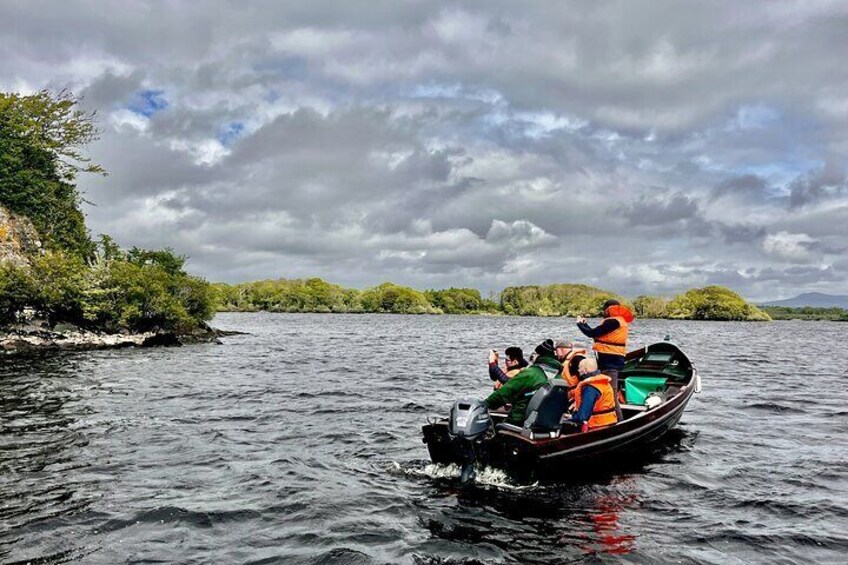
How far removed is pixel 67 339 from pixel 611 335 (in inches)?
1534

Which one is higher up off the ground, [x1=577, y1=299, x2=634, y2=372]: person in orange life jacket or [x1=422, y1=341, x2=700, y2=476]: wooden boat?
[x1=577, y1=299, x2=634, y2=372]: person in orange life jacket

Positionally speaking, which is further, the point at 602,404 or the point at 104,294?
the point at 104,294

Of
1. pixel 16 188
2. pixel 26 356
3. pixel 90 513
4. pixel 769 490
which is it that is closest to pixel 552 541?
pixel 769 490

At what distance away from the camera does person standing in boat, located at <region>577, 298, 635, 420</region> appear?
14.1 meters

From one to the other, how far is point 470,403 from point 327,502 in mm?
3447

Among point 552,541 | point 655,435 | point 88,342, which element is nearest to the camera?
point 552,541

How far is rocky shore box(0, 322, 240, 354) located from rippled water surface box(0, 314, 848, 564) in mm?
16304

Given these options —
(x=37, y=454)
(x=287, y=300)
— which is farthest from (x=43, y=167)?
(x=287, y=300)

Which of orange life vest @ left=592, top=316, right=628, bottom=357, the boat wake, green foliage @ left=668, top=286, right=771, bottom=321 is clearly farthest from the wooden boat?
green foliage @ left=668, top=286, right=771, bottom=321

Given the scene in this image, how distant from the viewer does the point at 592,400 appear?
1248cm

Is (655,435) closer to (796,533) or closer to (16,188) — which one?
(796,533)

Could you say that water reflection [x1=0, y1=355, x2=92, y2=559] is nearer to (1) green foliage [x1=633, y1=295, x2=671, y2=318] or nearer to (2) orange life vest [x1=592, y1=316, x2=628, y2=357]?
(2) orange life vest [x1=592, y1=316, x2=628, y2=357]

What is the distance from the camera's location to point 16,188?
49.8 m

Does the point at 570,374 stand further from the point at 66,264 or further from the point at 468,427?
the point at 66,264
